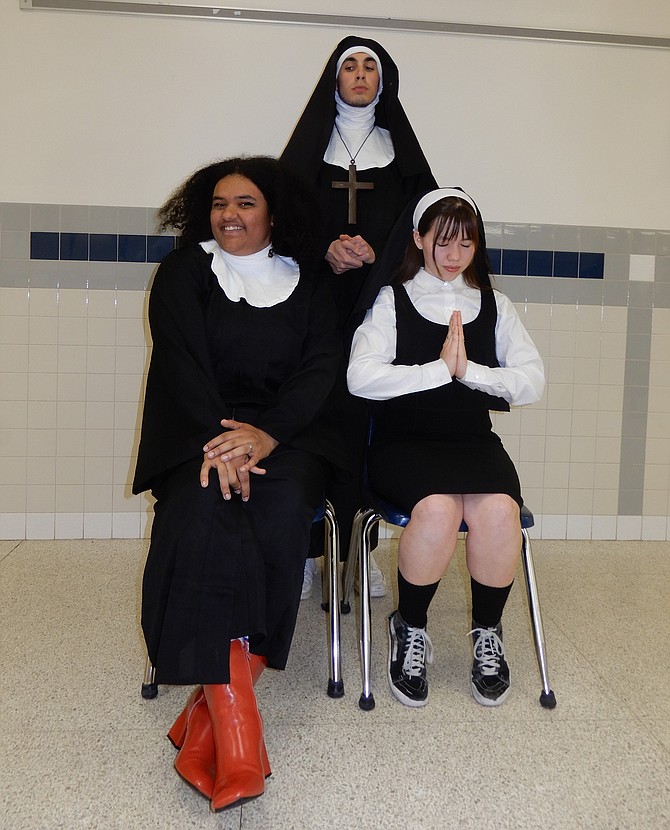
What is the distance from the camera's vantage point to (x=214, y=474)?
1.79m

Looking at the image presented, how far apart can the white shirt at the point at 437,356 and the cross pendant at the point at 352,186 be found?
1.39 feet

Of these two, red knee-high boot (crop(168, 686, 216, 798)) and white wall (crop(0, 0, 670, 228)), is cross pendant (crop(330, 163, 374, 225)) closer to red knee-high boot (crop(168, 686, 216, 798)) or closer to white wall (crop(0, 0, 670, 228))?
white wall (crop(0, 0, 670, 228))

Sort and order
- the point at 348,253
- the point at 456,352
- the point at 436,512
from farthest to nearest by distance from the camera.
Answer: the point at 348,253, the point at 456,352, the point at 436,512

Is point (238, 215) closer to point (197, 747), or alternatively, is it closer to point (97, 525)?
point (197, 747)

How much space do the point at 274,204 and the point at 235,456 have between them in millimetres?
840

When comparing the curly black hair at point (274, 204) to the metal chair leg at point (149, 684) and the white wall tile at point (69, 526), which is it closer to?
the metal chair leg at point (149, 684)

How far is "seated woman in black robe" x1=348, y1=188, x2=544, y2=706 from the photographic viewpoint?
6.44 ft

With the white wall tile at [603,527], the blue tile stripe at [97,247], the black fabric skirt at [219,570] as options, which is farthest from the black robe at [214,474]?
the white wall tile at [603,527]

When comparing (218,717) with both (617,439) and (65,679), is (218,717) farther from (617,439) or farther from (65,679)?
(617,439)

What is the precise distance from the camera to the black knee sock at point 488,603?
6.57 ft

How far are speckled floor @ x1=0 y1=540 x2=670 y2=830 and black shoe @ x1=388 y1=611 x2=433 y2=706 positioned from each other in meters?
0.05

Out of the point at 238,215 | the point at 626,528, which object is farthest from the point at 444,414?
the point at 626,528

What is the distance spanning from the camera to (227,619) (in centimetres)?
164

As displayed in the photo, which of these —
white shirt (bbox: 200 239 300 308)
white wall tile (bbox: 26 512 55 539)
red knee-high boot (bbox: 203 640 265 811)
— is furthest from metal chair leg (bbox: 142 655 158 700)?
white wall tile (bbox: 26 512 55 539)
